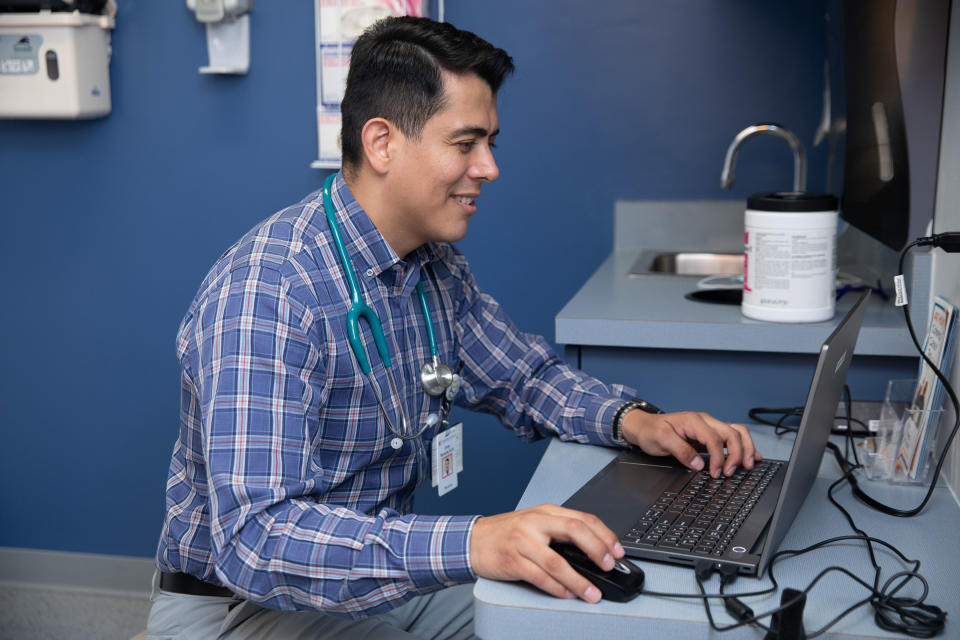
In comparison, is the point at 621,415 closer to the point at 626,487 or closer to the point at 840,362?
the point at 626,487

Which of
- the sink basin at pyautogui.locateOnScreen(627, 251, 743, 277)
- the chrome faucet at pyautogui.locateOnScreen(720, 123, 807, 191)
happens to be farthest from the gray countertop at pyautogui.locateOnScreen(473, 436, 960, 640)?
the sink basin at pyautogui.locateOnScreen(627, 251, 743, 277)

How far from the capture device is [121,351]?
8.72 feet

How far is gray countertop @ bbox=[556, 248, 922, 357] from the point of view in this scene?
1.50 m

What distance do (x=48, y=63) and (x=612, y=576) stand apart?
2067mm

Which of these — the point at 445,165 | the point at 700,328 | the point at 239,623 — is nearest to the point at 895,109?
the point at 700,328

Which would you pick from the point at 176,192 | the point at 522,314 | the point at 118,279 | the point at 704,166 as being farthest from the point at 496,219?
the point at 118,279

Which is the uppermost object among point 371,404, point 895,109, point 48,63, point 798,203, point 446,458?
point 48,63

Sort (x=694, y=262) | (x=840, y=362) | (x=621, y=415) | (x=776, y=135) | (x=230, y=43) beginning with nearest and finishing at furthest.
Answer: (x=840, y=362)
(x=621, y=415)
(x=776, y=135)
(x=694, y=262)
(x=230, y=43)

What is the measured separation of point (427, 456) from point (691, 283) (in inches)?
30.3

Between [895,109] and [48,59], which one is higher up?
[48,59]

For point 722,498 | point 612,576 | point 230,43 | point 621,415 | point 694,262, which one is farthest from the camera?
point 230,43

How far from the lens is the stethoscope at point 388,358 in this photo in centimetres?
121

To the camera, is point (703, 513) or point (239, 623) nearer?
point (703, 513)

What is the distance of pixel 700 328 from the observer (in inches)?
61.4
